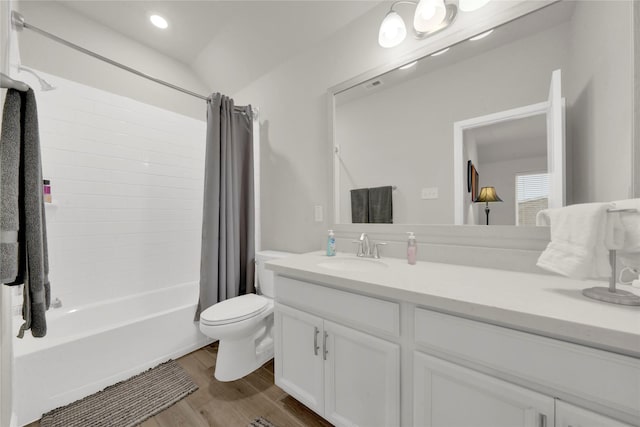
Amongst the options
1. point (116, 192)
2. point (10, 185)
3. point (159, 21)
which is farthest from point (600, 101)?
point (116, 192)

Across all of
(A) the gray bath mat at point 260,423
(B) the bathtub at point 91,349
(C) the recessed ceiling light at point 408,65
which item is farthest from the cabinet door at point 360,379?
(C) the recessed ceiling light at point 408,65

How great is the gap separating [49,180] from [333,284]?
7.23ft

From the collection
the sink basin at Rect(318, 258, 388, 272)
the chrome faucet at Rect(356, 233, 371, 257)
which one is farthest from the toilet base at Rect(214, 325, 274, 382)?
the chrome faucet at Rect(356, 233, 371, 257)

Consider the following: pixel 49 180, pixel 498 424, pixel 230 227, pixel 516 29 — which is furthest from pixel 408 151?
pixel 49 180

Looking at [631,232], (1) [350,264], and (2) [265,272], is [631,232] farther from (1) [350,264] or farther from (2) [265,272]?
(2) [265,272]

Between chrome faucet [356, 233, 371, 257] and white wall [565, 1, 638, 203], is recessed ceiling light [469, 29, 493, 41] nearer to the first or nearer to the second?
white wall [565, 1, 638, 203]

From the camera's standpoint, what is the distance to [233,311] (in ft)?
5.15

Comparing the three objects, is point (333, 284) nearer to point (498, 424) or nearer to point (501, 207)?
point (498, 424)

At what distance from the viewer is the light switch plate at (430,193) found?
4.33ft

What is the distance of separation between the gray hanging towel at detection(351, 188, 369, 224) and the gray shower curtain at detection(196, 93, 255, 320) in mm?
958

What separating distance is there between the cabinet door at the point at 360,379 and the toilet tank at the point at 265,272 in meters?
0.93

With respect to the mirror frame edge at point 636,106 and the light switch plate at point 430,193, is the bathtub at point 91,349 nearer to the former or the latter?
the light switch plate at point 430,193

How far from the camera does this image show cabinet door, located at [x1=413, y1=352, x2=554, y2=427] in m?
0.66

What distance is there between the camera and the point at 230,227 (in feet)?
6.42
